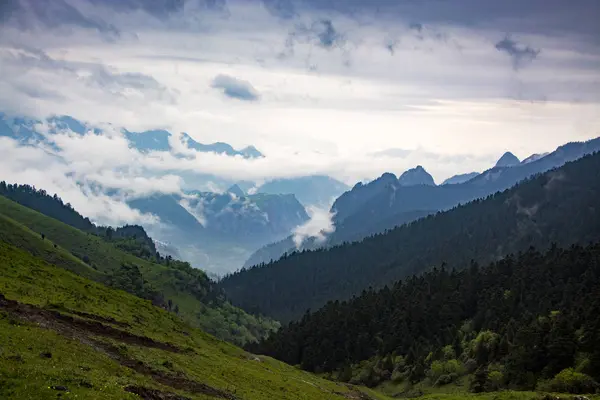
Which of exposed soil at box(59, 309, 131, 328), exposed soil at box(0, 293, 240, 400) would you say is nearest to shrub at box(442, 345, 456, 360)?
exposed soil at box(59, 309, 131, 328)

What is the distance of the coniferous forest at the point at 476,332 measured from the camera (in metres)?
90.1

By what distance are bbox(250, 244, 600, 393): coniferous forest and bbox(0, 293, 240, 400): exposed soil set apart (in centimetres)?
5434

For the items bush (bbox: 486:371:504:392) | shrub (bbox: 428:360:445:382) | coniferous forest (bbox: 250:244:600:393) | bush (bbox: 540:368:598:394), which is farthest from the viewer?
shrub (bbox: 428:360:445:382)

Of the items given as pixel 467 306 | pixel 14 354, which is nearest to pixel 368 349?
pixel 467 306

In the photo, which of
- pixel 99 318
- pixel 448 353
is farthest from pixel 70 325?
pixel 448 353

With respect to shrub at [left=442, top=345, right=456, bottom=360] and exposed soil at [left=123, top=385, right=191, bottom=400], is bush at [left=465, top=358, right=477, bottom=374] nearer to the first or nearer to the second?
shrub at [left=442, top=345, right=456, bottom=360]

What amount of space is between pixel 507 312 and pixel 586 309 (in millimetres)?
38726

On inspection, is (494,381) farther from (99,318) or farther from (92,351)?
(92,351)

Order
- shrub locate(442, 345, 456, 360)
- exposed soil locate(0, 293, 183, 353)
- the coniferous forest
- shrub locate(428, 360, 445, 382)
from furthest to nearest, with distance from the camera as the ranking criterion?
shrub locate(442, 345, 456, 360)
shrub locate(428, 360, 445, 382)
the coniferous forest
exposed soil locate(0, 293, 183, 353)

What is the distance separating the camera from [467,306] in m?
161

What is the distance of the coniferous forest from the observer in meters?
90.1

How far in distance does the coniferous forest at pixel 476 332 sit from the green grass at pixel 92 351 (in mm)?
34281

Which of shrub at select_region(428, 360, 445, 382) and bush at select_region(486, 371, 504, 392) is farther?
shrub at select_region(428, 360, 445, 382)

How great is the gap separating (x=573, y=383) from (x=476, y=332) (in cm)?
6595
